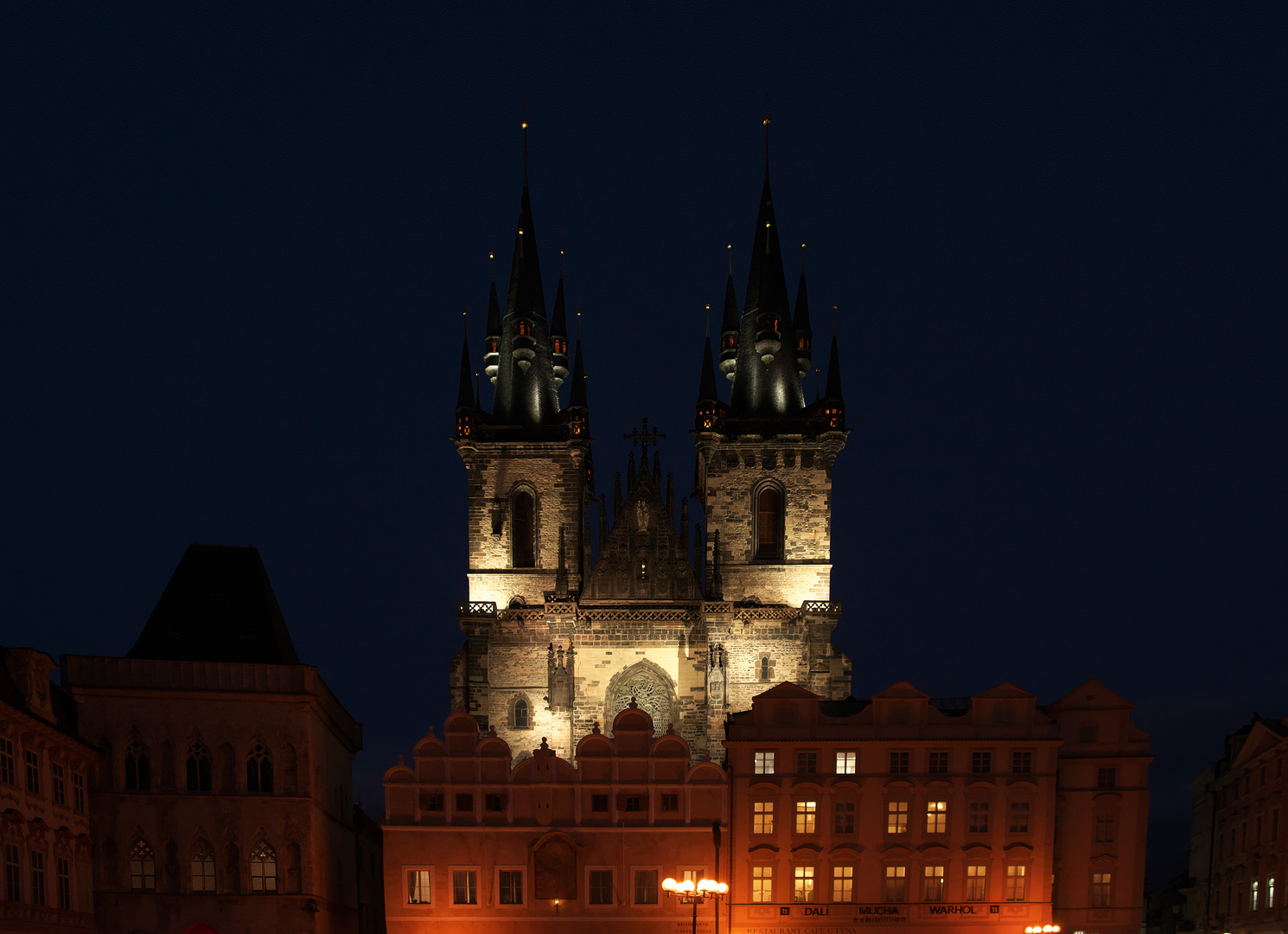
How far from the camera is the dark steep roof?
4331 cm

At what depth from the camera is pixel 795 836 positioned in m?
43.6

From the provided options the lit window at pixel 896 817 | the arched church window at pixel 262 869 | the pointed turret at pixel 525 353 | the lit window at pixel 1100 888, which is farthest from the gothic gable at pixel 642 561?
the lit window at pixel 1100 888

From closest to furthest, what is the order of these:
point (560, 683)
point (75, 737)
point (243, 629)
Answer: point (75, 737) < point (243, 629) < point (560, 683)

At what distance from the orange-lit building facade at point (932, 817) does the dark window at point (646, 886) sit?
2819mm

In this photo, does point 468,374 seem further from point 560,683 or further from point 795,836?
point 795,836

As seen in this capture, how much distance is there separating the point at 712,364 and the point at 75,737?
121ft

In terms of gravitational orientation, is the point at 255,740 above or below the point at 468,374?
below

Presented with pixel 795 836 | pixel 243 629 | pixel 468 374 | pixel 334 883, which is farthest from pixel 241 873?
pixel 468 374

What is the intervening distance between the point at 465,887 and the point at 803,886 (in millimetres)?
11523

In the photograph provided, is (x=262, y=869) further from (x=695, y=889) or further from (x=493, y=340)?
(x=493, y=340)

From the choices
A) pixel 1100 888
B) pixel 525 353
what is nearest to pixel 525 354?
pixel 525 353

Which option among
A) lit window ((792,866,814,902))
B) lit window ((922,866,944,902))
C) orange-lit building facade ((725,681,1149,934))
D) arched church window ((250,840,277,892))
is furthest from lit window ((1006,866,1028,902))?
arched church window ((250,840,277,892))

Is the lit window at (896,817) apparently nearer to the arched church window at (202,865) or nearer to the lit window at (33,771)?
the arched church window at (202,865)

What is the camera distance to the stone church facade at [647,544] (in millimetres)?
58875
